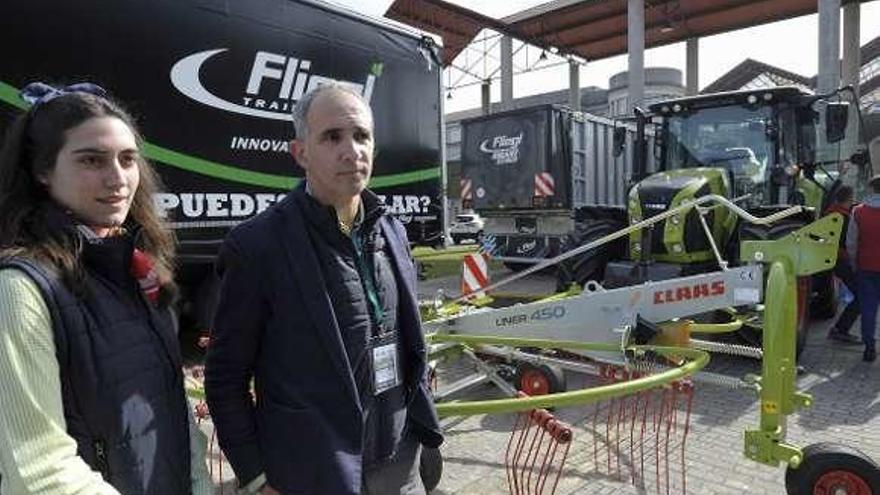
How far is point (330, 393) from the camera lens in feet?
5.59

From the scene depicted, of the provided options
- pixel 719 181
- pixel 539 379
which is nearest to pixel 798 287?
pixel 719 181

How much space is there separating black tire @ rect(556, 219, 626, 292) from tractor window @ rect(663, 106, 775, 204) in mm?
1189

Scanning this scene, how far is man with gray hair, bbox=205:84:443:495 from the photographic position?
169 cm

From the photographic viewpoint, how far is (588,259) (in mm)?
7492

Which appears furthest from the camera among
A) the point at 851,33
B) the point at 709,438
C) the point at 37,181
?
the point at 851,33

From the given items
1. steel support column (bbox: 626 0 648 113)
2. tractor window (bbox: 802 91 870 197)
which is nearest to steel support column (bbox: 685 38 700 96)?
steel support column (bbox: 626 0 648 113)

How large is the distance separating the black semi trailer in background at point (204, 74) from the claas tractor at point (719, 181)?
9.07 feet

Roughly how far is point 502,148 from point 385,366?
10.2 meters

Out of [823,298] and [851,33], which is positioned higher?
[851,33]

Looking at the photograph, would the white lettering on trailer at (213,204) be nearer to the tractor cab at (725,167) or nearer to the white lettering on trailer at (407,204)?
the white lettering on trailer at (407,204)

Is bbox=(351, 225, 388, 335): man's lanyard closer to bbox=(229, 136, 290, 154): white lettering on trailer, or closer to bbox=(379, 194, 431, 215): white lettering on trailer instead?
bbox=(229, 136, 290, 154): white lettering on trailer

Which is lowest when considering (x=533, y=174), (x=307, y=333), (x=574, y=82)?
(x=307, y=333)

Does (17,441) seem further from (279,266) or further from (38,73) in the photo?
(38,73)

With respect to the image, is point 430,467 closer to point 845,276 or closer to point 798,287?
point 798,287
